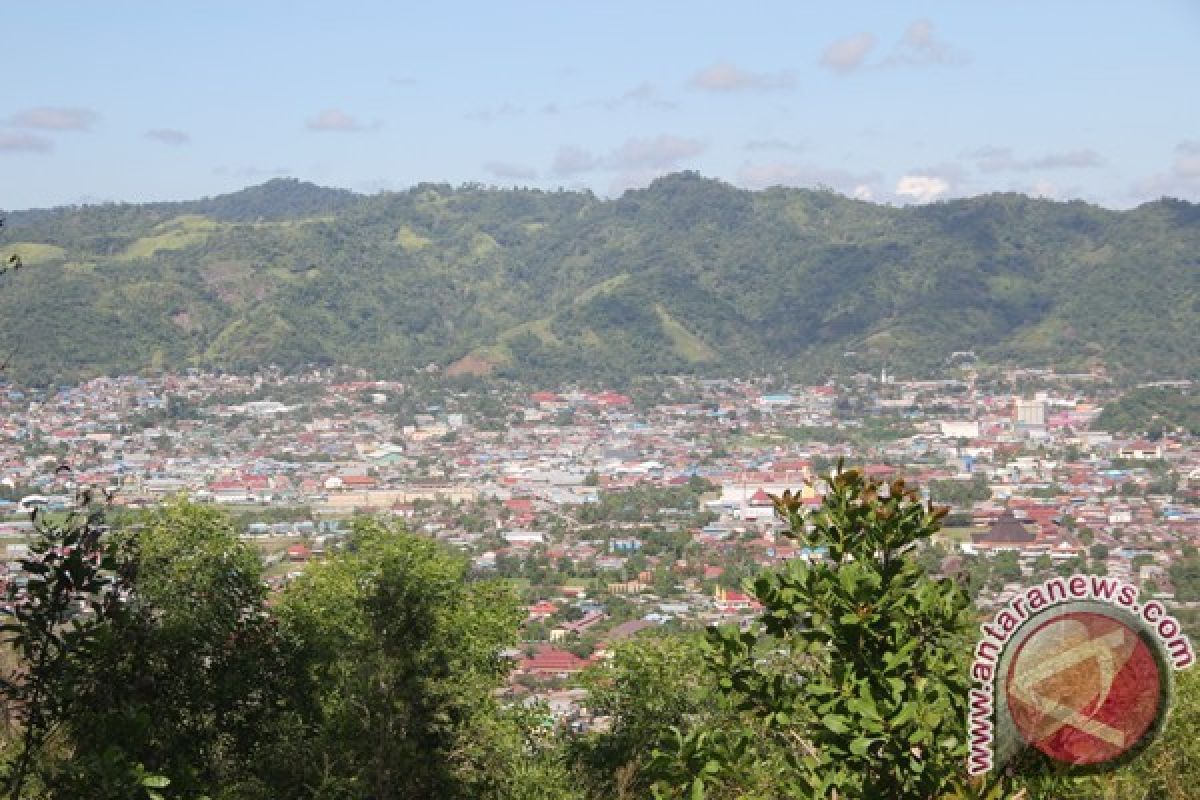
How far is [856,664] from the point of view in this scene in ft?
6.15

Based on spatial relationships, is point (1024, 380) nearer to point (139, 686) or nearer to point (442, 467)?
point (442, 467)

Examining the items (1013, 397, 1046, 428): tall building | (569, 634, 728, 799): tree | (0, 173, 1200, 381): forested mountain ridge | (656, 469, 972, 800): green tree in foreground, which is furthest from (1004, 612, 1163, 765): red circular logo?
(0, 173, 1200, 381): forested mountain ridge

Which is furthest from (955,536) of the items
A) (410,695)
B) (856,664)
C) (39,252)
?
(39,252)

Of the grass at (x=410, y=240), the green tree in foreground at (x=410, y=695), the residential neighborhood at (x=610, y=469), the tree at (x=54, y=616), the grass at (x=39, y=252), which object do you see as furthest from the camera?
the grass at (x=410, y=240)

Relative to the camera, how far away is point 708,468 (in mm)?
37188

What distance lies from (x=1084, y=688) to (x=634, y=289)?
58.2 meters

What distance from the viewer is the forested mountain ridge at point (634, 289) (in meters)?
51.3

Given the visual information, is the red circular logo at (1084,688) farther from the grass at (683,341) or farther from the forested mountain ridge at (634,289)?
the grass at (683,341)

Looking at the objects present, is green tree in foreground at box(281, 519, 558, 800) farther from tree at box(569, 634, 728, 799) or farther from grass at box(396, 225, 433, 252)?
grass at box(396, 225, 433, 252)

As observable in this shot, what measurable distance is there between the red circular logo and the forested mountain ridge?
46.2m

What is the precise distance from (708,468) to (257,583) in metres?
31.1

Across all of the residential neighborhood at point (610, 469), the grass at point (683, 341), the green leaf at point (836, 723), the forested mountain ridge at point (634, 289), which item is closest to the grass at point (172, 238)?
the forested mountain ridge at point (634, 289)

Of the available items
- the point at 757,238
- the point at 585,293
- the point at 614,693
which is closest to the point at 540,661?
the point at 614,693

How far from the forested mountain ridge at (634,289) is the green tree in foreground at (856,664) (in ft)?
150
